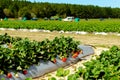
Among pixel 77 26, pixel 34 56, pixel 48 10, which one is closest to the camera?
pixel 34 56

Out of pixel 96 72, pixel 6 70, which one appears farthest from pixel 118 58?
pixel 6 70

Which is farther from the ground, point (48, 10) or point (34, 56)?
point (34, 56)

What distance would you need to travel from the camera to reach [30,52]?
35.6ft

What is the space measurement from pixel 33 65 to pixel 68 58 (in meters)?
2.41

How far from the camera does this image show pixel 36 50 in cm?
1125

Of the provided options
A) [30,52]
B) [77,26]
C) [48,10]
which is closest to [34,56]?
[30,52]

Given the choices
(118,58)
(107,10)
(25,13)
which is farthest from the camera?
(107,10)

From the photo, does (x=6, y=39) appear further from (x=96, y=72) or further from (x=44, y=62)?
(x=96, y=72)

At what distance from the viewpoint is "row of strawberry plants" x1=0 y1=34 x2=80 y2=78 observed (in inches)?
380

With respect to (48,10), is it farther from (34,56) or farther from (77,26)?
(34,56)

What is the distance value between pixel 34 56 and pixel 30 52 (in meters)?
0.19

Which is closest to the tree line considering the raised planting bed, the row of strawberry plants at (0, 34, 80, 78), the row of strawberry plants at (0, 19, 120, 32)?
the row of strawberry plants at (0, 19, 120, 32)

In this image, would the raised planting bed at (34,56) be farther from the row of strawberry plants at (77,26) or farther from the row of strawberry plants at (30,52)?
the row of strawberry plants at (77,26)

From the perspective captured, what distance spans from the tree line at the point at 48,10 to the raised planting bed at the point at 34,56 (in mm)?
74461
